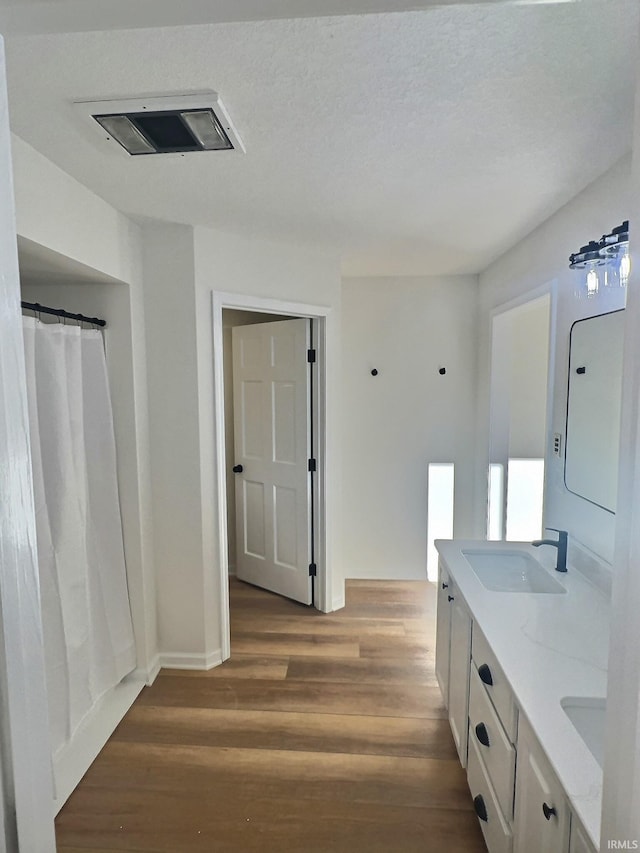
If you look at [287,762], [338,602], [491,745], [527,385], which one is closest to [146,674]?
[287,762]

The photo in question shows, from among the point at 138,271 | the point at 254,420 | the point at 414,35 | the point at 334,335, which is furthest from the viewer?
the point at 254,420

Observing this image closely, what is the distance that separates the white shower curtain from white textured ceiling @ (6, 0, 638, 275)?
0.78 meters

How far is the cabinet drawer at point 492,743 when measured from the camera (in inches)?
53.9

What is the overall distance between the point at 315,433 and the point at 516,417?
1463 millimetres

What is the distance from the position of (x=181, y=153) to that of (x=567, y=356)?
5.90ft

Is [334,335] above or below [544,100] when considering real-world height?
below

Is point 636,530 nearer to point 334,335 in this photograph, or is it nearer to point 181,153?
point 181,153

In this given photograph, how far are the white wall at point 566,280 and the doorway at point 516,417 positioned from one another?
424 millimetres

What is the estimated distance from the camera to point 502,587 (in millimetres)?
2186

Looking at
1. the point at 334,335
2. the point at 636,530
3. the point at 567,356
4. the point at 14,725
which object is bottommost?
the point at 14,725

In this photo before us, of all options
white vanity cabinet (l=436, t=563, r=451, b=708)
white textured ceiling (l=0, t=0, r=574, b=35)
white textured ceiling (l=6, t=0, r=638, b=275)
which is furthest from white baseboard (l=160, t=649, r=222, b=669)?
white textured ceiling (l=0, t=0, r=574, b=35)

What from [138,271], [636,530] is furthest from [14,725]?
[138,271]

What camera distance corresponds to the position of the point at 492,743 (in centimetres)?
153

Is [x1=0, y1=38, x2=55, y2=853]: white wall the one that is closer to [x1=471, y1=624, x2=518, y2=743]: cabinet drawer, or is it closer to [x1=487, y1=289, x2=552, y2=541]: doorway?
[x1=471, y1=624, x2=518, y2=743]: cabinet drawer
